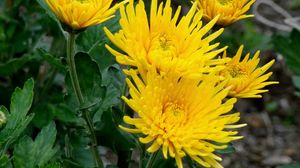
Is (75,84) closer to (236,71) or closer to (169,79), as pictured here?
(169,79)

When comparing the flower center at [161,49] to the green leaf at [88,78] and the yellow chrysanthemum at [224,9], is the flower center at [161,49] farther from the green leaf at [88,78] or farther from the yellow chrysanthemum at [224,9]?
the green leaf at [88,78]

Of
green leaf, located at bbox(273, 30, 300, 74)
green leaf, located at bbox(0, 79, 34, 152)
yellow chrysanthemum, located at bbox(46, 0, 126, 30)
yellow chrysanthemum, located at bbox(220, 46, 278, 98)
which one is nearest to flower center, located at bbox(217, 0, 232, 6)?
yellow chrysanthemum, located at bbox(220, 46, 278, 98)

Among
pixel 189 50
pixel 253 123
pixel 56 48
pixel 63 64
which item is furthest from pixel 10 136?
pixel 253 123

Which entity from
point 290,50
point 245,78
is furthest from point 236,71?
point 290,50

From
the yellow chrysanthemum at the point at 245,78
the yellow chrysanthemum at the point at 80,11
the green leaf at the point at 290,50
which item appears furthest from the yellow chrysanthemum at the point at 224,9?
the green leaf at the point at 290,50

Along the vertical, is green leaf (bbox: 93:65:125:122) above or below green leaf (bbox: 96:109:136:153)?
above

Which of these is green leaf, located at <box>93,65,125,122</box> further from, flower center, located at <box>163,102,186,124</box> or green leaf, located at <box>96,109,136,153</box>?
flower center, located at <box>163,102,186,124</box>
